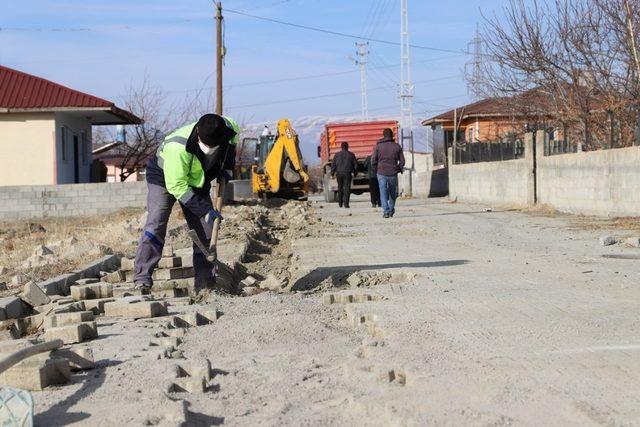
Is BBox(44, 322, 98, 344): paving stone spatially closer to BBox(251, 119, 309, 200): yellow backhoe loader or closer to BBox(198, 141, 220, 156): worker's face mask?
BBox(198, 141, 220, 156): worker's face mask

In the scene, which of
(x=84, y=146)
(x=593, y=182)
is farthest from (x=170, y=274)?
(x=84, y=146)

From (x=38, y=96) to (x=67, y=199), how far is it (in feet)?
20.9

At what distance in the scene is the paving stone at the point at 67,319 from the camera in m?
6.44

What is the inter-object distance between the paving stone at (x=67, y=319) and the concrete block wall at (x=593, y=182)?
447 inches

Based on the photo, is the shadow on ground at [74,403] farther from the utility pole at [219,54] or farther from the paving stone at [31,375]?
the utility pole at [219,54]

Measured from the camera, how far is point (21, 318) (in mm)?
7477

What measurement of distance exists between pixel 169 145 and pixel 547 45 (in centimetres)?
1799

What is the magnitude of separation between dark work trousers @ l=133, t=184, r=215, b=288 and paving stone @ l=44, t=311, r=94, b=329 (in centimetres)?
208

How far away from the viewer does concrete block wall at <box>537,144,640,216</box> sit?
15758 mm

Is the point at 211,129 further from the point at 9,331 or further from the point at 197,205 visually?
the point at 9,331

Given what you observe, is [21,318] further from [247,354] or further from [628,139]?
[628,139]

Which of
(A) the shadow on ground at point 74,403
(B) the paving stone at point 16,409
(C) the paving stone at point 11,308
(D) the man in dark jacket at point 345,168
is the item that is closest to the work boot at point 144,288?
(C) the paving stone at point 11,308

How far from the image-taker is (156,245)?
8.65 meters

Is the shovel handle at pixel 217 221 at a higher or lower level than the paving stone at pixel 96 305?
higher
